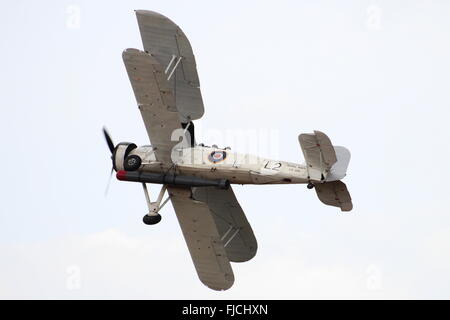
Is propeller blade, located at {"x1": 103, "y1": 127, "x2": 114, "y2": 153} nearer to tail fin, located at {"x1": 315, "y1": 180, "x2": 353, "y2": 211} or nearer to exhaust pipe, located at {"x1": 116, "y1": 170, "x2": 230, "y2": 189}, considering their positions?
exhaust pipe, located at {"x1": 116, "y1": 170, "x2": 230, "y2": 189}

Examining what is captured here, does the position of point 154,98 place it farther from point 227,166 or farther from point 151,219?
point 151,219

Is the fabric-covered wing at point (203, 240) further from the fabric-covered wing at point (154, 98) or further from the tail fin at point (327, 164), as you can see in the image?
the tail fin at point (327, 164)

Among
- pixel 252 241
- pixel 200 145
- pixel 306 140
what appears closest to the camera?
pixel 306 140

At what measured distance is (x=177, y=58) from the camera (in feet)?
125

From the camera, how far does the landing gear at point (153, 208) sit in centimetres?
3794

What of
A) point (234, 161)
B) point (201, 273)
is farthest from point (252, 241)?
point (234, 161)

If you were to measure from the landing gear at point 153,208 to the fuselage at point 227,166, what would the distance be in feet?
2.60

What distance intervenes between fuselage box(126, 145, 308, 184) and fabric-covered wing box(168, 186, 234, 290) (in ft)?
3.26

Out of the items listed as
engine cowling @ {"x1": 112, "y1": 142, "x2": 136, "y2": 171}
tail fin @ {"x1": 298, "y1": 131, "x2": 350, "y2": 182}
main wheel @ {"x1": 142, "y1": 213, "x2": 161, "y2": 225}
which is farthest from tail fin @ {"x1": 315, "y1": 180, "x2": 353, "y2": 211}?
engine cowling @ {"x1": 112, "y1": 142, "x2": 136, "y2": 171}

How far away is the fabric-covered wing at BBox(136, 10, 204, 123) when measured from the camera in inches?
1492

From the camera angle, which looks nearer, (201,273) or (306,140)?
(306,140)

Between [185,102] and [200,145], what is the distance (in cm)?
160

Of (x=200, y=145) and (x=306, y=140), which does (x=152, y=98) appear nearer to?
(x=200, y=145)

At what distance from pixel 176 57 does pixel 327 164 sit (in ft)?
19.5
